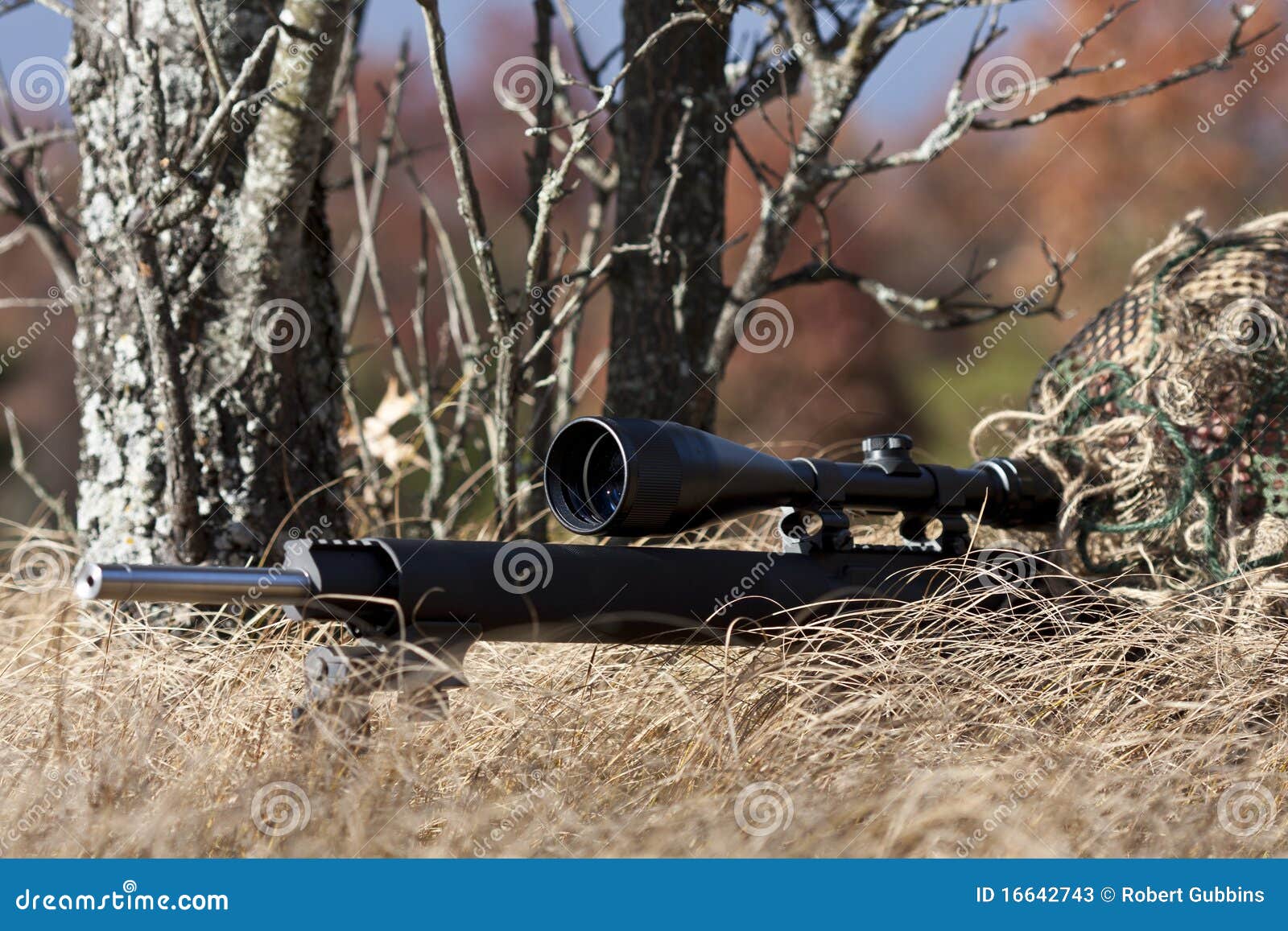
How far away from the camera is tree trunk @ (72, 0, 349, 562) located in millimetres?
2711

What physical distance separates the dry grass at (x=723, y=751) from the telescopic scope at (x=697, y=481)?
0.78ft

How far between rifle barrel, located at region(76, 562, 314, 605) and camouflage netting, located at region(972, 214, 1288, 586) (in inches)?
69.4

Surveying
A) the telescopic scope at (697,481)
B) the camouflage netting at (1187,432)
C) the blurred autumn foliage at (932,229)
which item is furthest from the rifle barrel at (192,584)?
the blurred autumn foliage at (932,229)

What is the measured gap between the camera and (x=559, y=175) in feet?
8.50

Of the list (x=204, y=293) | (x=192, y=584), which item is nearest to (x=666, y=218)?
(x=204, y=293)

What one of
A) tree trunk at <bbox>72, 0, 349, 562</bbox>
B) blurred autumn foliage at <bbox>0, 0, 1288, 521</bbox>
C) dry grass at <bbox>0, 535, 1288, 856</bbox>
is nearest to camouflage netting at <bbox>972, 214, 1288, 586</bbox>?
dry grass at <bbox>0, 535, 1288, 856</bbox>

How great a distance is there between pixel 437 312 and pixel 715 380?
489 centimetres

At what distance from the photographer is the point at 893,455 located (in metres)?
2.28

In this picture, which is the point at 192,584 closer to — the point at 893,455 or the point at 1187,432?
the point at 893,455

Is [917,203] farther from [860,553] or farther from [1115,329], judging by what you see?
[860,553]

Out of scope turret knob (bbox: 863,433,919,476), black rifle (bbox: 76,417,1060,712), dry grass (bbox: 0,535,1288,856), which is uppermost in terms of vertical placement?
scope turret knob (bbox: 863,433,919,476)

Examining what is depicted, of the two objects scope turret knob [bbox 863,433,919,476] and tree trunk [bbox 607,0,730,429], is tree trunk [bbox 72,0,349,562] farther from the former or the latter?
scope turret knob [bbox 863,433,919,476]

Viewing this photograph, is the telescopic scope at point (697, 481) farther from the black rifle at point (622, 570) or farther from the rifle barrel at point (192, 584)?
the rifle barrel at point (192, 584)

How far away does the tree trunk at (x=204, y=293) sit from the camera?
8.89 ft
